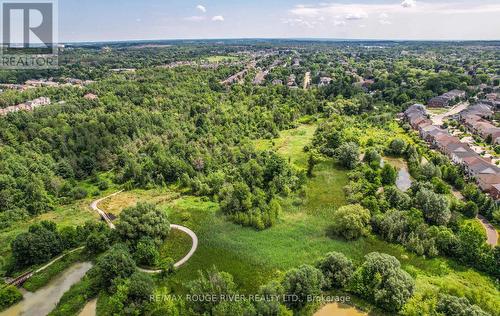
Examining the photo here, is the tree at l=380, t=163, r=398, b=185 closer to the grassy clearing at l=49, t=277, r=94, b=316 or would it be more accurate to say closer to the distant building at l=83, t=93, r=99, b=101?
the grassy clearing at l=49, t=277, r=94, b=316

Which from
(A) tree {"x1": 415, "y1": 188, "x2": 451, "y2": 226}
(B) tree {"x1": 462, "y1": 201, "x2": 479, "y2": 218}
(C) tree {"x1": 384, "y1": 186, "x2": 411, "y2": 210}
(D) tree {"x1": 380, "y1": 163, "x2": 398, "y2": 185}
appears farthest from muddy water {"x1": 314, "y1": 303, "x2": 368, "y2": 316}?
(D) tree {"x1": 380, "y1": 163, "x2": 398, "y2": 185}

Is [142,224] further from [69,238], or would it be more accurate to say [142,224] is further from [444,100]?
[444,100]

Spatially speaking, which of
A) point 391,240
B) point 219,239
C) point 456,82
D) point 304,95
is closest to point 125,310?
point 219,239

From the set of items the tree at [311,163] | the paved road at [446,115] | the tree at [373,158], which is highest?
the paved road at [446,115]

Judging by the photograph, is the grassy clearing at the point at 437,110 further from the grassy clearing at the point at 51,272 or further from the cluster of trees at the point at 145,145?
the grassy clearing at the point at 51,272

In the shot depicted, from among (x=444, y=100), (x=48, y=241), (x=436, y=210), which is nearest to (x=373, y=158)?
(x=436, y=210)

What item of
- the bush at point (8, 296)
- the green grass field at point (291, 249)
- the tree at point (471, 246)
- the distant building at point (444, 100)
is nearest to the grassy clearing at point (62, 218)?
the bush at point (8, 296)

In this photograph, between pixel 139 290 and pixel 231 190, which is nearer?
pixel 139 290
